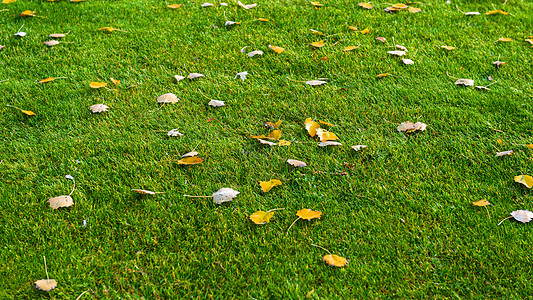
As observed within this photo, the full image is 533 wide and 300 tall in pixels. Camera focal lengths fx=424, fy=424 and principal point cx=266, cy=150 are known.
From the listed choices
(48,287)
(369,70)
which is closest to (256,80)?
(369,70)

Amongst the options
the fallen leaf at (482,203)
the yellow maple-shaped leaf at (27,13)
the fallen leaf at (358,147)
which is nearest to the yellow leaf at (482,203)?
the fallen leaf at (482,203)

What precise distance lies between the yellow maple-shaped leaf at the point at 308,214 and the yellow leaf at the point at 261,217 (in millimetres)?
139

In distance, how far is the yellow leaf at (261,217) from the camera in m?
2.05

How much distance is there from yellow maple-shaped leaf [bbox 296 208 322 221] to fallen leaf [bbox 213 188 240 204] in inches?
14.0

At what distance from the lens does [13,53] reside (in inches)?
138

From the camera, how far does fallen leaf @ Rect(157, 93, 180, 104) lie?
2.94 metres

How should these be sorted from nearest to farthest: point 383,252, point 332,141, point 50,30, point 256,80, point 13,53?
point 383,252 < point 332,141 < point 256,80 < point 13,53 < point 50,30

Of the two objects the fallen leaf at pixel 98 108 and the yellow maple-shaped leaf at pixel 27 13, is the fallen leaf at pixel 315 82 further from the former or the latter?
the yellow maple-shaped leaf at pixel 27 13

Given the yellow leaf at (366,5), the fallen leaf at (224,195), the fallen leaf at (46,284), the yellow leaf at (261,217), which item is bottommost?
the fallen leaf at (46,284)

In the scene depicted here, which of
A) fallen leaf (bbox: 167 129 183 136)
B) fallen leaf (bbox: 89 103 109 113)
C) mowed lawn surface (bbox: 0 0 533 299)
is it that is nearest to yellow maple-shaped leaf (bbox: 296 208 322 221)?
mowed lawn surface (bbox: 0 0 533 299)

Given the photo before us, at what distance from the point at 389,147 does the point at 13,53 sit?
121 inches

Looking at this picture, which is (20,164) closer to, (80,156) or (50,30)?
(80,156)

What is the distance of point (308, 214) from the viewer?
208 centimetres

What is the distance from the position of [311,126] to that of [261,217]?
2.73ft
